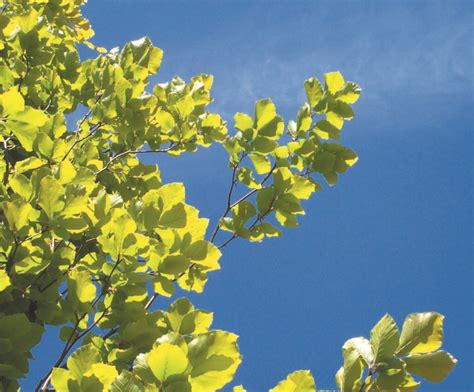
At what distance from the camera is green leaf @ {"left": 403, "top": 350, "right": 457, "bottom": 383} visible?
1.30 metres

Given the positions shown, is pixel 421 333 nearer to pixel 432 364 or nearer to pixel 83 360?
pixel 432 364

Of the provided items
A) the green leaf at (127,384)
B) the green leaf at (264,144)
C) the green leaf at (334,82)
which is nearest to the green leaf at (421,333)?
the green leaf at (127,384)

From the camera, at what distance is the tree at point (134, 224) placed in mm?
1311

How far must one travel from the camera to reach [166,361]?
1195 mm

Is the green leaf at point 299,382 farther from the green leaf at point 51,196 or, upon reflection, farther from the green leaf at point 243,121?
the green leaf at point 243,121

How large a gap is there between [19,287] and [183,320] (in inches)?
41.9

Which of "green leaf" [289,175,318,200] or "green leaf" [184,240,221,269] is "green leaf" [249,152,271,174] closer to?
"green leaf" [289,175,318,200]

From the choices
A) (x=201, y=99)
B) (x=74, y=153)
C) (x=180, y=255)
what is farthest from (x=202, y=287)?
(x=201, y=99)

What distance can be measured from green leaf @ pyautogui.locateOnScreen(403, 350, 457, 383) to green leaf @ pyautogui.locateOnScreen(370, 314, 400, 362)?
59mm

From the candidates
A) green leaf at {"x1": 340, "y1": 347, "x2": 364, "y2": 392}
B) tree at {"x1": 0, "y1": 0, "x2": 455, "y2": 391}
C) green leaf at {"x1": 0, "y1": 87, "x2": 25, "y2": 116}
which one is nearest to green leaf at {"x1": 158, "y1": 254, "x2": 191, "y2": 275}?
tree at {"x1": 0, "y1": 0, "x2": 455, "y2": 391}

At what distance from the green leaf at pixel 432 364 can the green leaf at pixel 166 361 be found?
1.90 ft

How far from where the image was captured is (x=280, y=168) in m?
2.66

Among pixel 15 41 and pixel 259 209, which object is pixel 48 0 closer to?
pixel 15 41

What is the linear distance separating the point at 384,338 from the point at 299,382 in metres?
0.25
